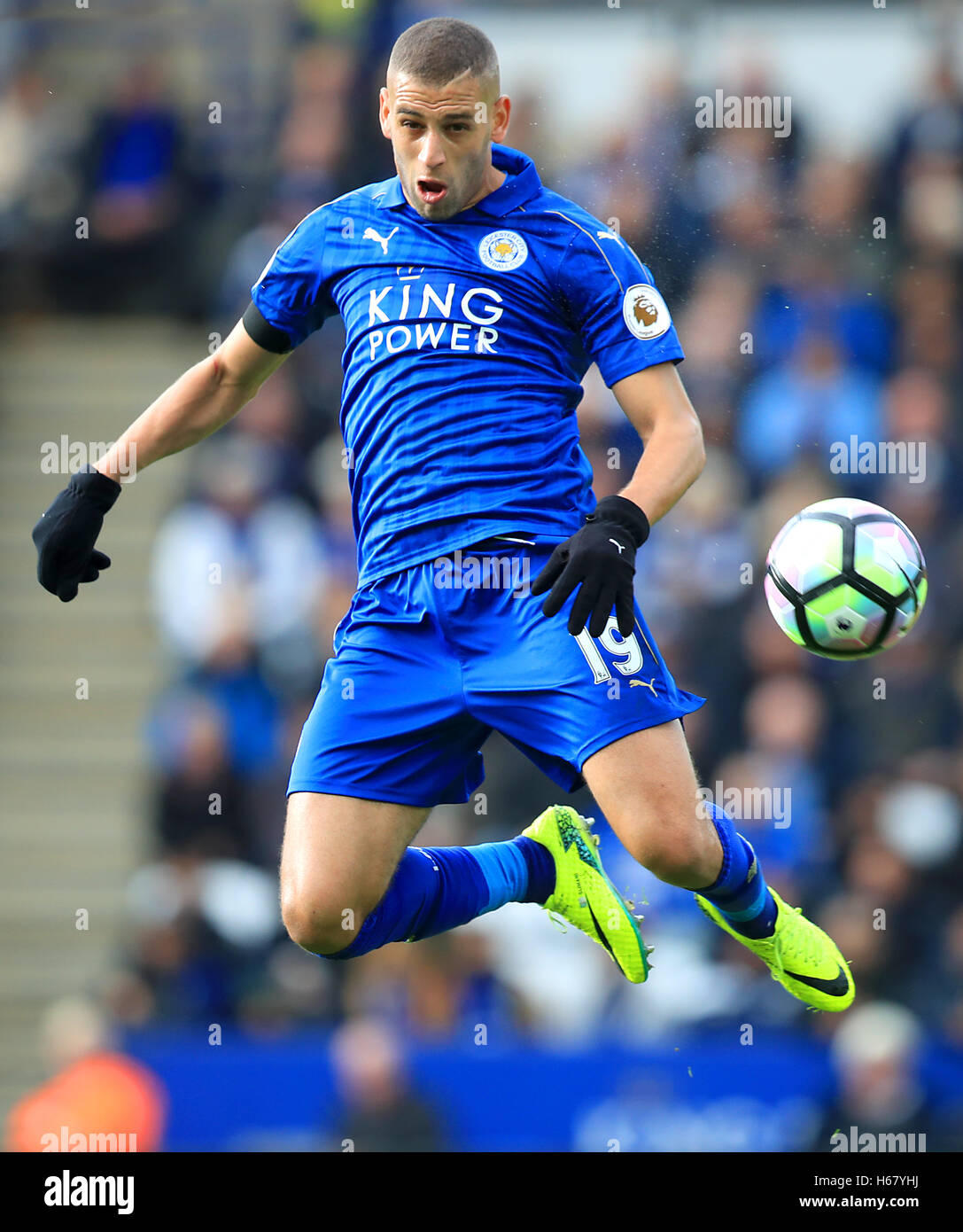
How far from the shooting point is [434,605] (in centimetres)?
477

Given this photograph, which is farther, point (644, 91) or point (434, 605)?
point (644, 91)

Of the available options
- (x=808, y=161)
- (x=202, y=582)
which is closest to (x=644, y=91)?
(x=808, y=161)

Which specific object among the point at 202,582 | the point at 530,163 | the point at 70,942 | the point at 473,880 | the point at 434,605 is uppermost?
the point at 530,163

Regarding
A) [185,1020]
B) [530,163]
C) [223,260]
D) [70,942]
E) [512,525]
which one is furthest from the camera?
[223,260]

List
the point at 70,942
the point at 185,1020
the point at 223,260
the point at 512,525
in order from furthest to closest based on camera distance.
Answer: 1. the point at 223,260
2. the point at 70,942
3. the point at 185,1020
4. the point at 512,525

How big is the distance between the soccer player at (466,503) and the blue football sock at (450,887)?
0.01m

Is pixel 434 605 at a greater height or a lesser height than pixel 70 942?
greater

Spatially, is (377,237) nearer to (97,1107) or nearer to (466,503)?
(466,503)

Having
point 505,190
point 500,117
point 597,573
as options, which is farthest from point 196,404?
point 597,573

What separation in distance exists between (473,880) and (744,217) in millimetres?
5070

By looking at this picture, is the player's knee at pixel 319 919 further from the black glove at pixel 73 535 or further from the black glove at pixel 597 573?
the black glove at pixel 73 535

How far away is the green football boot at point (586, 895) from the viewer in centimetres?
522

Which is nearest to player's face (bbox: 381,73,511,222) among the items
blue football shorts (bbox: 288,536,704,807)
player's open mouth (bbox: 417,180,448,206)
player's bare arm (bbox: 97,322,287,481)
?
player's open mouth (bbox: 417,180,448,206)

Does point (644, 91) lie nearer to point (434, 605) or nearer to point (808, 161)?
point (808, 161)
